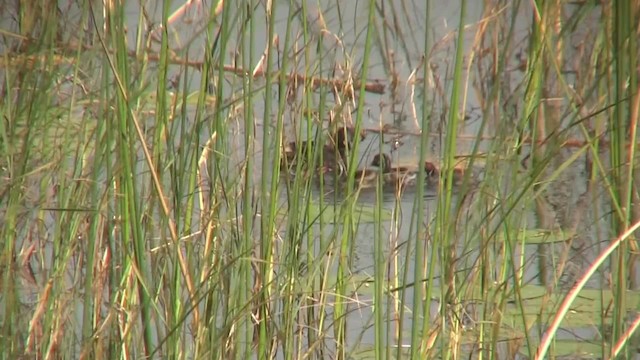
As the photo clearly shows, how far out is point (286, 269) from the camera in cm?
137

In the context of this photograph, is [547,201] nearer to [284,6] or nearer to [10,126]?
[10,126]

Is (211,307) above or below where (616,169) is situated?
below

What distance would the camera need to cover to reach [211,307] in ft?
4.47

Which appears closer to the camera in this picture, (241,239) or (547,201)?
(241,239)

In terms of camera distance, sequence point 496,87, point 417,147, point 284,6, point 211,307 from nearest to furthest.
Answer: point 496,87, point 211,307, point 417,147, point 284,6

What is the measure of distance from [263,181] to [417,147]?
1.41m

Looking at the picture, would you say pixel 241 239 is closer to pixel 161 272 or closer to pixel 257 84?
pixel 161 272

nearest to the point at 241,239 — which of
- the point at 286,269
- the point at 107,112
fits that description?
the point at 286,269

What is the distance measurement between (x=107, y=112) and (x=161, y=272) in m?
0.21

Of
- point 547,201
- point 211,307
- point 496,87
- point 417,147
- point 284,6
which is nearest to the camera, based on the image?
point 496,87

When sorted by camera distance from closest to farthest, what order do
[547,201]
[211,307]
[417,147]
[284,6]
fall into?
[211,307] → [547,201] → [417,147] → [284,6]

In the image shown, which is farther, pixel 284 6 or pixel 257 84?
pixel 284 6

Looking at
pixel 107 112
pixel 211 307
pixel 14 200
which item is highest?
→ pixel 107 112

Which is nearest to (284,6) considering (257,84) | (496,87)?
(257,84)
